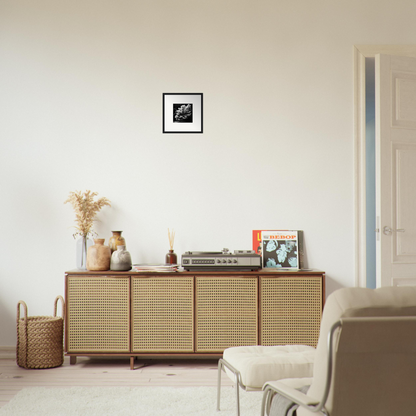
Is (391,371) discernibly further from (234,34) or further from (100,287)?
(234,34)

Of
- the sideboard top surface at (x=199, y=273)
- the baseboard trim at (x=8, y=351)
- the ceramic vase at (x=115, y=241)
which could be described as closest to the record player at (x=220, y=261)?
the sideboard top surface at (x=199, y=273)

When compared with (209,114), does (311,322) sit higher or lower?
lower

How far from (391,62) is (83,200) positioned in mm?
2818

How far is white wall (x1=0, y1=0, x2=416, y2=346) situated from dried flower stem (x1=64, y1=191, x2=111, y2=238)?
0.13 m

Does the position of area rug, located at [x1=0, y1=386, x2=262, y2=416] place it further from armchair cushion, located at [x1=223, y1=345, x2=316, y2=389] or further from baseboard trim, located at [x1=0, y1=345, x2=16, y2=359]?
baseboard trim, located at [x1=0, y1=345, x2=16, y2=359]

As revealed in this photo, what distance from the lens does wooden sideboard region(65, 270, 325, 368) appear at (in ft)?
11.1

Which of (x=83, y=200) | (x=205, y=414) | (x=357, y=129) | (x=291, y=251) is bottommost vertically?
(x=205, y=414)

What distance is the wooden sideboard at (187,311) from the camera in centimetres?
339

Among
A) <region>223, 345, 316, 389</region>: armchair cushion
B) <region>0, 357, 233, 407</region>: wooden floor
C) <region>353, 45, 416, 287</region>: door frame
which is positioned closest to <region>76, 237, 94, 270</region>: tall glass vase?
<region>0, 357, 233, 407</region>: wooden floor

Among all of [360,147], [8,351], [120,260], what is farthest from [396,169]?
[8,351]

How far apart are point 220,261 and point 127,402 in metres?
1.23

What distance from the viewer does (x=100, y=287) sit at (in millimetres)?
3420

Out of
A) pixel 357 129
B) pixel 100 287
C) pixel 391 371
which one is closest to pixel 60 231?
pixel 100 287

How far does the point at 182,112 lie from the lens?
386 centimetres
